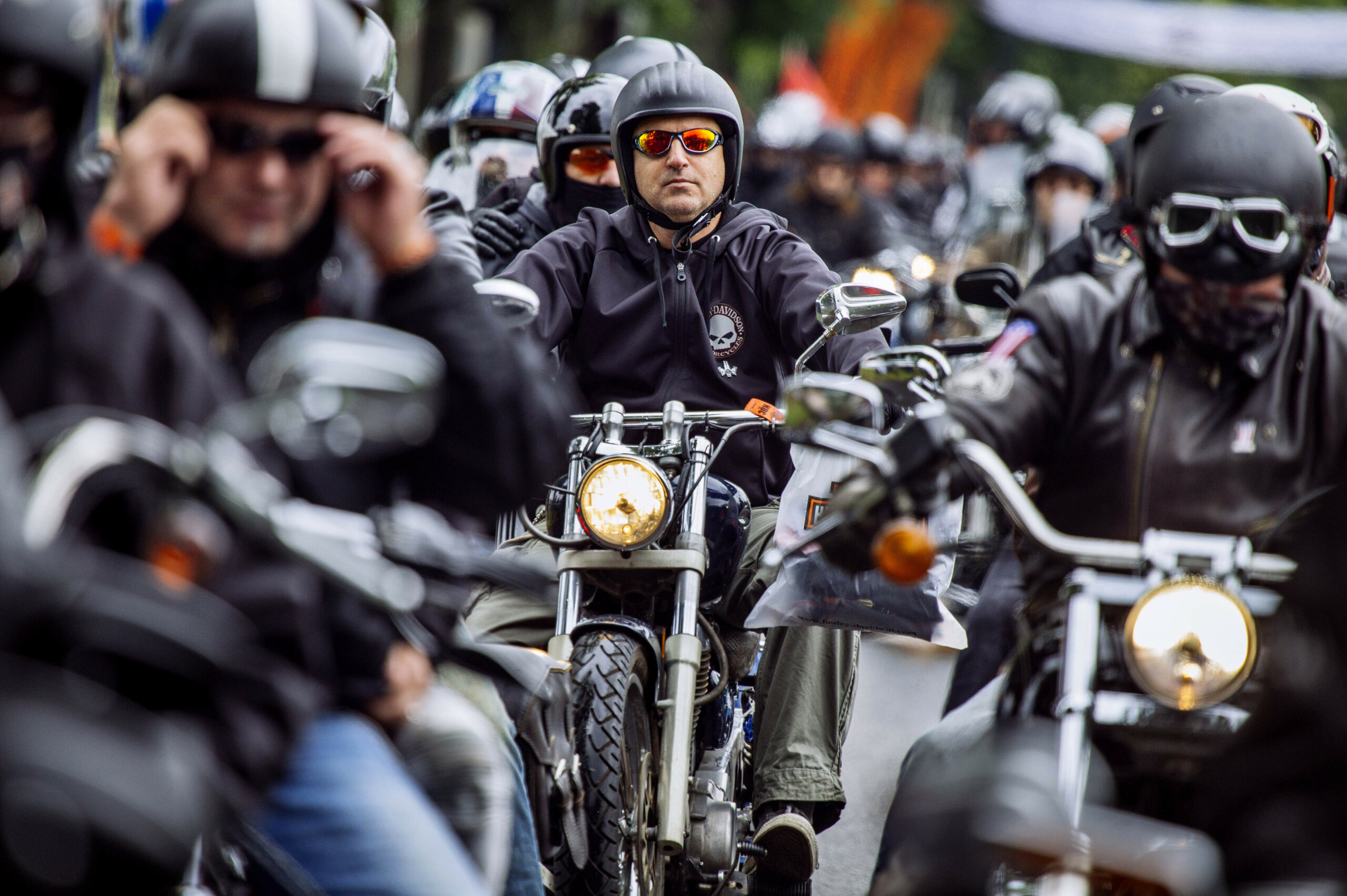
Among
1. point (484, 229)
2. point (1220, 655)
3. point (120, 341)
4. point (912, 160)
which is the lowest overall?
point (1220, 655)

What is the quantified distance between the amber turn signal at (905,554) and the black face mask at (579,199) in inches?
142

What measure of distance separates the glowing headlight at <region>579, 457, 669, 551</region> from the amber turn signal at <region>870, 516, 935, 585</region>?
1598mm

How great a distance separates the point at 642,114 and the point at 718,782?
214 cm

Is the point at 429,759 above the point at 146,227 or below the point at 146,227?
below

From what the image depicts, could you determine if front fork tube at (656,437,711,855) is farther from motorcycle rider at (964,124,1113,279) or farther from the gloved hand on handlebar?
motorcycle rider at (964,124,1113,279)

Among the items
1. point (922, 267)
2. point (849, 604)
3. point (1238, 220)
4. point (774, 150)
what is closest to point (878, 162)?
point (774, 150)

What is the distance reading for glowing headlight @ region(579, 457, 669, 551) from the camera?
4.80 metres

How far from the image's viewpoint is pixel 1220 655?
2.97m

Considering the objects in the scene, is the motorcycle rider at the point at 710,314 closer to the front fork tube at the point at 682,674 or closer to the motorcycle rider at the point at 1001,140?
the front fork tube at the point at 682,674

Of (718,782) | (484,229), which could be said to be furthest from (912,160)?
(718,782)

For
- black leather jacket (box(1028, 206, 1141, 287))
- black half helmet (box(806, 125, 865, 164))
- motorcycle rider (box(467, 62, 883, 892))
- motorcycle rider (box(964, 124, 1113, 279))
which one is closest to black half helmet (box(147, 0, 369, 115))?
motorcycle rider (box(467, 62, 883, 892))

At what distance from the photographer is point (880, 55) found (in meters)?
45.1

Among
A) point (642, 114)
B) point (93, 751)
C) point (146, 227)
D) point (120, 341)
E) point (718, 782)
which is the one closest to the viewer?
point (93, 751)

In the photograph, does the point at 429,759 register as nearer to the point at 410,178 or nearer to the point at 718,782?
the point at 410,178
